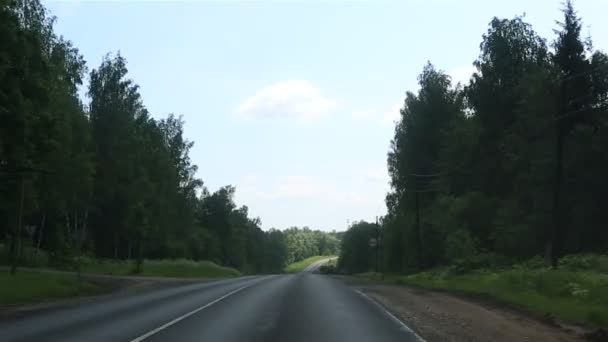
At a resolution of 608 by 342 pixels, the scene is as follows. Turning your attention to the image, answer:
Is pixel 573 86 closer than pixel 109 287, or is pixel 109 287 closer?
pixel 109 287

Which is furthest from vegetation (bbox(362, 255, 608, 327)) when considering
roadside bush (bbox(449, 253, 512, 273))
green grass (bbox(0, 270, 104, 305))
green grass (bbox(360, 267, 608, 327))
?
green grass (bbox(0, 270, 104, 305))

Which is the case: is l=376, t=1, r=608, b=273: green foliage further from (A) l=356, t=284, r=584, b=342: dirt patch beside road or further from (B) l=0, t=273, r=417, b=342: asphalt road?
(B) l=0, t=273, r=417, b=342: asphalt road

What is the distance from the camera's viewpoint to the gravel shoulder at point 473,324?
1473cm

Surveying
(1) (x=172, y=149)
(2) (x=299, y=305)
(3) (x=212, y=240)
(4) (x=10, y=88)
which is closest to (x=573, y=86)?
(2) (x=299, y=305)

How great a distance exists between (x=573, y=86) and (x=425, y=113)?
31.4 meters

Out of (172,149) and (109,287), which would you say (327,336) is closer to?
(109,287)

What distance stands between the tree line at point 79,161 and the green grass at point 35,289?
2.70m

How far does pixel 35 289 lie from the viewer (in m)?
25.4

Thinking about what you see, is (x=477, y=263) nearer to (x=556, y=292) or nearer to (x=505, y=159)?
(x=505, y=159)

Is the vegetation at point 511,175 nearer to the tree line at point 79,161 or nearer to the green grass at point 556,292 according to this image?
the green grass at point 556,292

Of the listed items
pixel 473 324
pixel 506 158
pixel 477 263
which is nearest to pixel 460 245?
pixel 477 263

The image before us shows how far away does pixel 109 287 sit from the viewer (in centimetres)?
3381

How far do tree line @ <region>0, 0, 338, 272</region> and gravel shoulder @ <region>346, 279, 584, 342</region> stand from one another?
1800 centimetres

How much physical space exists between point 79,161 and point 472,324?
4018 cm
